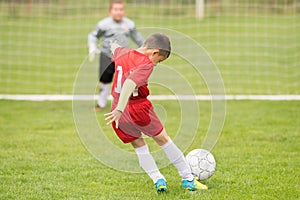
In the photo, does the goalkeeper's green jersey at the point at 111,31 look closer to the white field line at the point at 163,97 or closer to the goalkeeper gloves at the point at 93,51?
the goalkeeper gloves at the point at 93,51

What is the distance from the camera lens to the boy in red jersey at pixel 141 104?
4301mm

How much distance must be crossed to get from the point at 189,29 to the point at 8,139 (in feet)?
23.4

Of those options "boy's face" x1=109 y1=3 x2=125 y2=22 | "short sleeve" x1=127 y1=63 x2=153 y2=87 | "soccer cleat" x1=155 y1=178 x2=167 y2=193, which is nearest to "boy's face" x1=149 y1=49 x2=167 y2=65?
"short sleeve" x1=127 y1=63 x2=153 y2=87

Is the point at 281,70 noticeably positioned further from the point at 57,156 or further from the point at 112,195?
the point at 112,195

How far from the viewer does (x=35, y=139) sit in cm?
678

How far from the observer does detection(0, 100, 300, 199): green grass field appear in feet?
15.5

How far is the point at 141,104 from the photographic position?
4.57m

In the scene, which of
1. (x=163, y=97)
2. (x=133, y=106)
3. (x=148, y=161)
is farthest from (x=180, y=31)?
(x=133, y=106)

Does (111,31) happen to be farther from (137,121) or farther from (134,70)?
(134,70)

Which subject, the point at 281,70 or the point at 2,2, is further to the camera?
the point at 2,2

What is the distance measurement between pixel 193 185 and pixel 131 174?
79cm

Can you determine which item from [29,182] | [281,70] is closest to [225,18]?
[281,70]

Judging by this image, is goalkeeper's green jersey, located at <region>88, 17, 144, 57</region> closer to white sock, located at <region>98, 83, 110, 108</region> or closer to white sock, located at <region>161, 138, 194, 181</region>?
white sock, located at <region>98, 83, 110, 108</region>

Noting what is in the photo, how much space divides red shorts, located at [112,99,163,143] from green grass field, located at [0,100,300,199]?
0.50m
